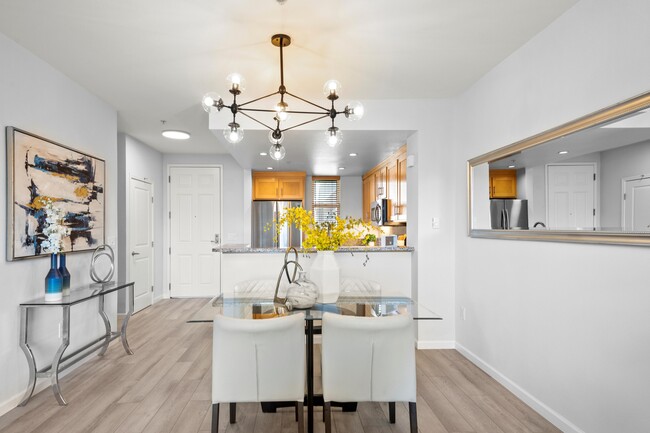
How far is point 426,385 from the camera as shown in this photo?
9.09 feet

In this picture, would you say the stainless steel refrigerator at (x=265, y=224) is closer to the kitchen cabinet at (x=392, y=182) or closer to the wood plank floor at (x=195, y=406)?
the kitchen cabinet at (x=392, y=182)

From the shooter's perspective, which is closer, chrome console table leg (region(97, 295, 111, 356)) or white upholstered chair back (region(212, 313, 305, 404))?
white upholstered chair back (region(212, 313, 305, 404))

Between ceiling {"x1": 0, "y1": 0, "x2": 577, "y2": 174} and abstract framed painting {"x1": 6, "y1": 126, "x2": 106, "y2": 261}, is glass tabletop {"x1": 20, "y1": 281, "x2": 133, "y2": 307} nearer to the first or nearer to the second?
abstract framed painting {"x1": 6, "y1": 126, "x2": 106, "y2": 261}

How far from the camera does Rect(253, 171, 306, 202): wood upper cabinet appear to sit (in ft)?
20.5

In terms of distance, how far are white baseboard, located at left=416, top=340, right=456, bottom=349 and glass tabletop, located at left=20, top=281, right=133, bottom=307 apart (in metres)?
2.98

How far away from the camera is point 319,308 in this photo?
212cm

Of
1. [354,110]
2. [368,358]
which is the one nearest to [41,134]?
[354,110]

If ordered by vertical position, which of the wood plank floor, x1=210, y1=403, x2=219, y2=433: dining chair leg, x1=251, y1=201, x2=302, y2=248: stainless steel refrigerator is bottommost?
the wood plank floor

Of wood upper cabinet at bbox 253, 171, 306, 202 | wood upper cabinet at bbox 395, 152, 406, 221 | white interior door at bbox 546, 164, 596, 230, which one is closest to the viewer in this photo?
white interior door at bbox 546, 164, 596, 230

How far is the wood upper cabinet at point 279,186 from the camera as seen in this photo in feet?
20.5

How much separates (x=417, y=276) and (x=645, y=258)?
2077 millimetres

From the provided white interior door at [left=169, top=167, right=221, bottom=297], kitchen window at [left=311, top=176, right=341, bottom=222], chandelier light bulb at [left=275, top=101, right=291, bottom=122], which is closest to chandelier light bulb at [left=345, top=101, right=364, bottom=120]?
chandelier light bulb at [left=275, top=101, right=291, bottom=122]

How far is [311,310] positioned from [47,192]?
94.5 inches

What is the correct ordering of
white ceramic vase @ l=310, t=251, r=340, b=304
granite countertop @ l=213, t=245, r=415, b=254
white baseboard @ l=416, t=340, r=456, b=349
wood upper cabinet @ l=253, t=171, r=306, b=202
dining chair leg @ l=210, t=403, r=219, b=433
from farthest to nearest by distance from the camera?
1. wood upper cabinet @ l=253, t=171, r=306, b=202
2. granite countertop @ l=213, t=245, r=415, b=254
3. white baseboard @ l=416, t=340, r=456, b=349
4. white ceramic vase @ l=310, t=251, r=340, b=304
5. dining chair leg @ l=210, t=403, r=219, b=433
